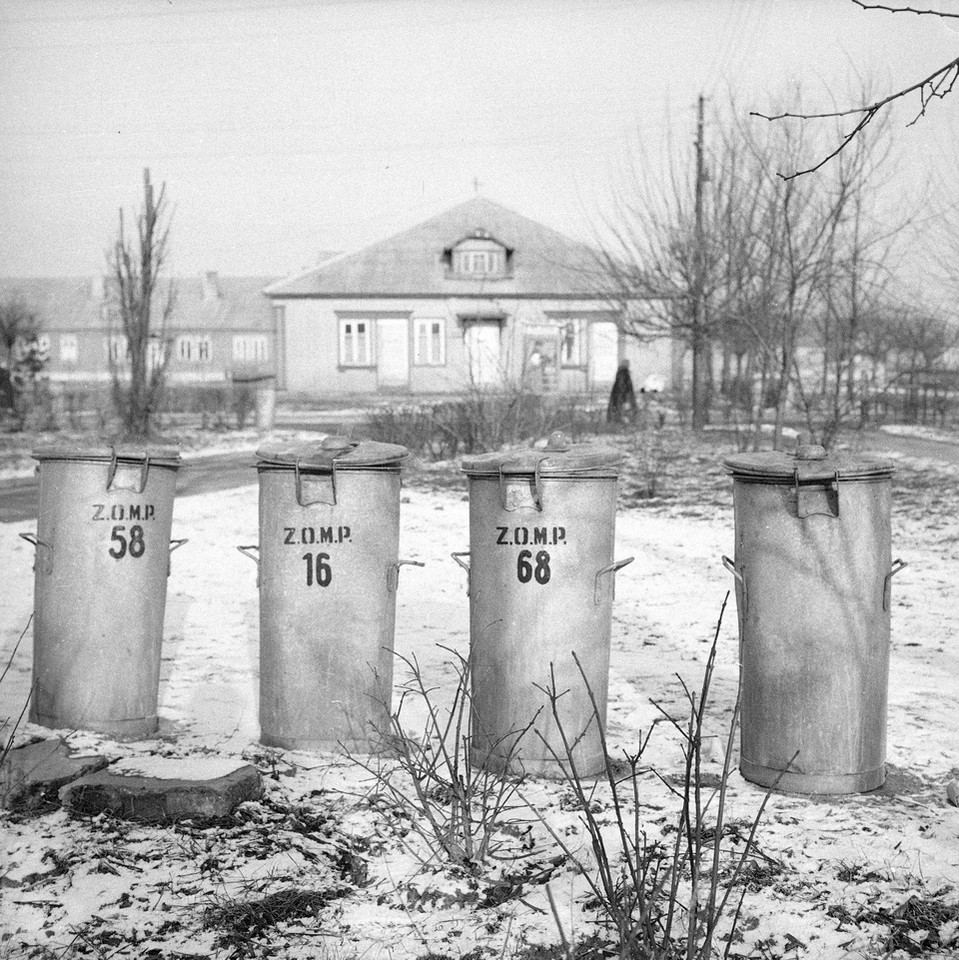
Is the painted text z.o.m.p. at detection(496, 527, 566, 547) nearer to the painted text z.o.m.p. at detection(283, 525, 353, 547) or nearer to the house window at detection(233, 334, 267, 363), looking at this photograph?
the painted text z.o.m.p. at detection(283, 525, 353, 547)

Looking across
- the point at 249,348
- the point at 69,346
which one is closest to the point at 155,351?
the point at 249,348

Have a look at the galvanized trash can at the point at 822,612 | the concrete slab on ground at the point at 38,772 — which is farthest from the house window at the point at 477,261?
the concrete slab on ground at the point at 38,772

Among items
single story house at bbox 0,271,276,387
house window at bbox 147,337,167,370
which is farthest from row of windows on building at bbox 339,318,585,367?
single story house at bbox 0,271,276,387

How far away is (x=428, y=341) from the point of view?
35.6 metres

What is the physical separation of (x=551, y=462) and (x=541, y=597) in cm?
48

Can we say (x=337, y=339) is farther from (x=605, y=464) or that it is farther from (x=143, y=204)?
(x=605, y=464)

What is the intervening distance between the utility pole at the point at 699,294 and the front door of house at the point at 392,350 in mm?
14568

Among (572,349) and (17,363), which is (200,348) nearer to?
(17,363)

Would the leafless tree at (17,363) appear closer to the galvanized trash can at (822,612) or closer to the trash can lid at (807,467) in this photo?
the trash can lid at (807,467)

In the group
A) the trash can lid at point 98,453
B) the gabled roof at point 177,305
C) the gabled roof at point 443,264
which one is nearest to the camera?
the trash can lid at point 98,453

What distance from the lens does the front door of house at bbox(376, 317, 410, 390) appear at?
35469 millimetres

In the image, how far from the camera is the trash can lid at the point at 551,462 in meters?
4.01

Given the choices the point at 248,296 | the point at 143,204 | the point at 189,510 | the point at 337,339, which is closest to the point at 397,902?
the point at 189,510

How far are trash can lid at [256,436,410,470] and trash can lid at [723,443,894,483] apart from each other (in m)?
1.24
